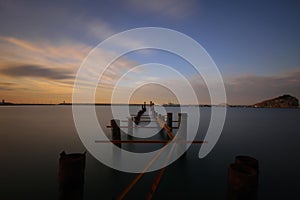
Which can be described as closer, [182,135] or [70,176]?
[70,176]

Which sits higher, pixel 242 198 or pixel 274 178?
pixel 242 198

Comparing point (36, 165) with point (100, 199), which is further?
point (36, 165)

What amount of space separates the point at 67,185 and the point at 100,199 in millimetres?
3363

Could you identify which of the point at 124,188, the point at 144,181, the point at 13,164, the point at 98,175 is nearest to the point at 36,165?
the point at 13,164

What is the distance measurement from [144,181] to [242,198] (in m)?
5.96

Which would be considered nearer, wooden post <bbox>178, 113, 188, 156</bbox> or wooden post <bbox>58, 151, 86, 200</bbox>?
wooden post <bbox>58, 151, 86, 200</bbox>

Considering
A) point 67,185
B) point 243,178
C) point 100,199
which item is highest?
point 243,178

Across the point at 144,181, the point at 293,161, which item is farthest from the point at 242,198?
the point at 293,161

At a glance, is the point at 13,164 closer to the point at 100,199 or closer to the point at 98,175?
the point at 98,175

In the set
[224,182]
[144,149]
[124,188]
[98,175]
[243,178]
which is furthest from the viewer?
[144,149]

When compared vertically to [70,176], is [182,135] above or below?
above

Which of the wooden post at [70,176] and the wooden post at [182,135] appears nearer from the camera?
the wooden post at [70,176]

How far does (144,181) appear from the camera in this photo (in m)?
9.18

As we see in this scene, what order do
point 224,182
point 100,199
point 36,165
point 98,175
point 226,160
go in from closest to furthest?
1. point 100,199
2. point 224,182
3. point 98,175
4. point 36,165
5. point 226,160
